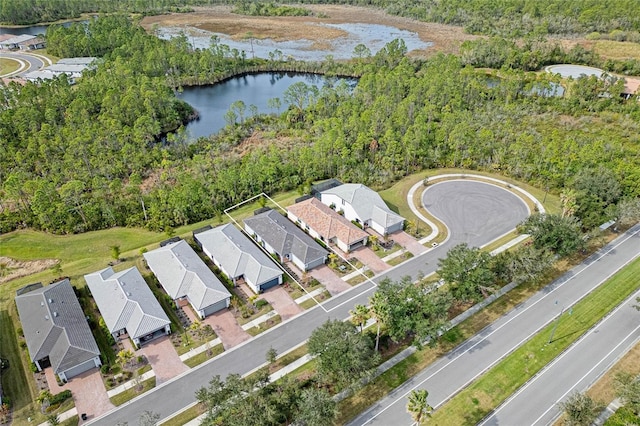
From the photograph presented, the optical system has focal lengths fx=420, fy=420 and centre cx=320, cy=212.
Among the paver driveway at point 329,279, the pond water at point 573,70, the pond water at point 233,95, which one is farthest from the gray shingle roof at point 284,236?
the pond water at point 573,70

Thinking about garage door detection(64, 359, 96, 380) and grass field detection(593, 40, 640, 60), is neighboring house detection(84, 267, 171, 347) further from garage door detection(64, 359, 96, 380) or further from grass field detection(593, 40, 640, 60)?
grass field detection(593, 40, 640, 60)

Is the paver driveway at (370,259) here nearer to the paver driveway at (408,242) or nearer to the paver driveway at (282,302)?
the paver driveway at (408,242)

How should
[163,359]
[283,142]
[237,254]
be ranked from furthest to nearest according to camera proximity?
[283,142]
[237,254]
[163,359]

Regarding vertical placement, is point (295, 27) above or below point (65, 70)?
above

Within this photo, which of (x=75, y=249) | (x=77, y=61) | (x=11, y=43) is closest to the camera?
(x=75, y=249)

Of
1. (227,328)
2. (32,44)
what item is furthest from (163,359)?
(32,44)

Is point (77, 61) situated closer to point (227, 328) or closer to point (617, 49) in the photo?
point (227, 328)
